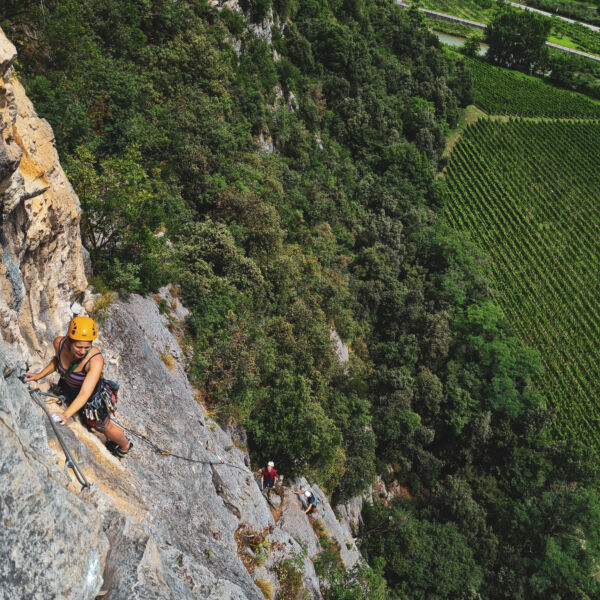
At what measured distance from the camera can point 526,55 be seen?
114 meters

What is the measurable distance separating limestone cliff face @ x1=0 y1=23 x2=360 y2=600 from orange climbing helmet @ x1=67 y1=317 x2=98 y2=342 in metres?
0.88

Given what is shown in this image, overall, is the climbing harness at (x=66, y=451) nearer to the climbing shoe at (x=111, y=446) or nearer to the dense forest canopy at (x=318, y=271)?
the climbing shoe at (x=111, y=446)

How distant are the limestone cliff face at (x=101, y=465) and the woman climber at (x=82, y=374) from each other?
15.1 inches

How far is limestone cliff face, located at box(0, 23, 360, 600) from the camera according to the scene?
553 centimetres

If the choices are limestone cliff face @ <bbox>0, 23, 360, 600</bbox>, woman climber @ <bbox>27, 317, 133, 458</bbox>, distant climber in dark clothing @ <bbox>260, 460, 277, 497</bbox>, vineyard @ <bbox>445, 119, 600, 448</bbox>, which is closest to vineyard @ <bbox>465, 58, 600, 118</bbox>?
vineyard @ <bbox>445, 119, 600, 448</bbox>

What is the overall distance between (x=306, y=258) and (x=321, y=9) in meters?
47.9

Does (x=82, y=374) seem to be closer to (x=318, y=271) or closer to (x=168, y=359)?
(x=168, y=359)

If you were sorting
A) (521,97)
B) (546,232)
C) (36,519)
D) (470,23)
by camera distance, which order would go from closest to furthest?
(36,519) → (546,232) → (521,97) → (470,23)

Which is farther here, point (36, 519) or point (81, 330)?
point (81, 330)

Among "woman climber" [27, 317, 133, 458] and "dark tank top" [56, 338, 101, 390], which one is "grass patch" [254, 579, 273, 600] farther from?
"dark tank top" [56, 338, 101, 390]

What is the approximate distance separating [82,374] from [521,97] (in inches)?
4484

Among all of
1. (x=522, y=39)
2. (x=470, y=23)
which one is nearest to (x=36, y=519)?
(x=522, y=39)

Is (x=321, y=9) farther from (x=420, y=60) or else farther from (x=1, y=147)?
(x=1, y=147)

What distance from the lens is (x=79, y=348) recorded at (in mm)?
7617
